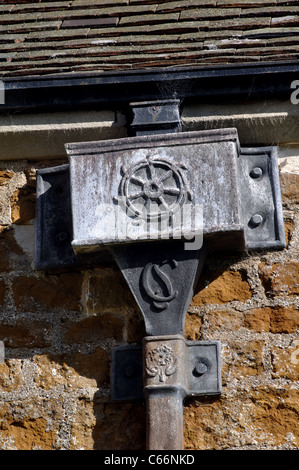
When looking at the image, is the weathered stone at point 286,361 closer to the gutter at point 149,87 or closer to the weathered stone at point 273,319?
the weathered stone at point 273,319

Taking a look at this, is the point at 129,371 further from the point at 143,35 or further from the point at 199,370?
the point at 143,35

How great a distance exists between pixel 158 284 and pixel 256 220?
0.44m

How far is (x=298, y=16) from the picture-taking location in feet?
11.9

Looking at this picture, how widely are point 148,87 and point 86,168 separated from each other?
406mm

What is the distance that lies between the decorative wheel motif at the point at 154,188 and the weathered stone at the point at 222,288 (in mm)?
327

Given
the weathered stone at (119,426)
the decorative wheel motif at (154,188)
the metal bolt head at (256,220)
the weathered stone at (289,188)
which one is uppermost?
the weathered stone at (289,188)

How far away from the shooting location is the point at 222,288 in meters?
3.25

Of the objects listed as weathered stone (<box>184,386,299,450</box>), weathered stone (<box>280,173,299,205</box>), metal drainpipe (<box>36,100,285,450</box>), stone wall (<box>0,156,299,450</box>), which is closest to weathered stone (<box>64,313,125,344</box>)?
stone wall (<box>0,156,299,450</box>)

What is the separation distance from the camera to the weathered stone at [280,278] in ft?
10.6

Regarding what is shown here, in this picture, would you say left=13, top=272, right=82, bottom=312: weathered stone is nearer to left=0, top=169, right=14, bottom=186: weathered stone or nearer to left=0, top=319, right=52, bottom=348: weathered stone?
left=0, top=319, right=52, bottom=348: weathered stone

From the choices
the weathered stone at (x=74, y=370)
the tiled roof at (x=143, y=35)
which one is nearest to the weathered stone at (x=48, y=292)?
the weathered stone at (x=74, y=370)

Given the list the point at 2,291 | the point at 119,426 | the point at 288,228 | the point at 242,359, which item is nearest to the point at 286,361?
the point at 242,359

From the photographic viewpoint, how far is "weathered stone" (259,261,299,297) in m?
3.23
